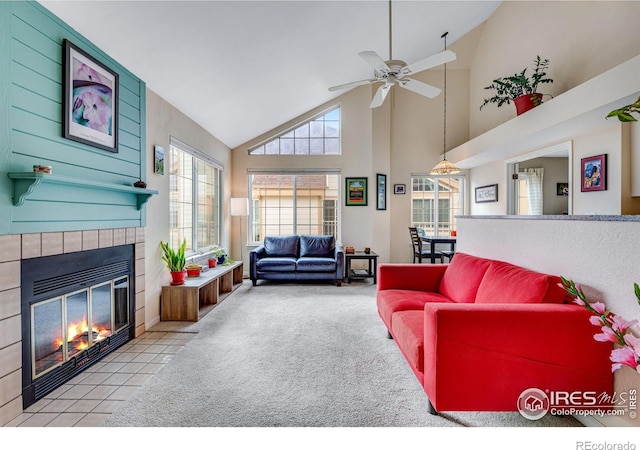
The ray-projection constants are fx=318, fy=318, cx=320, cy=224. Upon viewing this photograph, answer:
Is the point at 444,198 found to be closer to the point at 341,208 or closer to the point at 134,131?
the point at 341,208

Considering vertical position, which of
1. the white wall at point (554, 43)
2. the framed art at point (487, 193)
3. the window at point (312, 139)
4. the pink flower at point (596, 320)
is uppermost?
the white wall at point (554, 43)

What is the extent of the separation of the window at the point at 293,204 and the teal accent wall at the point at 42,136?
3.77 metres

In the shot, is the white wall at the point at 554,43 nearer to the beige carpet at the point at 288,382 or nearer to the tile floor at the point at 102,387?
the beige carpet at the point at 288,382

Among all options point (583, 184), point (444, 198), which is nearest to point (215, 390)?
point (583, 184)

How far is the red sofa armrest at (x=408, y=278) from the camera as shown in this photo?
308cm

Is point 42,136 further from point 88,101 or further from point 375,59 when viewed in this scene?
point 375,59

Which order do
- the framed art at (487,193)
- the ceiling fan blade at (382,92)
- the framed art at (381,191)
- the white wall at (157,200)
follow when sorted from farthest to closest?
the framed art at (381,191)
the framed art at (487,193)
the white wall at (157,200)
the ceiling fan blade at (382,92)

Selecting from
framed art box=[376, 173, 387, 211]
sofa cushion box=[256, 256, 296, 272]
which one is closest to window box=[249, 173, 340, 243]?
framed art box=[376, 173, 387, 211]

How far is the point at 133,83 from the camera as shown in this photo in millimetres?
2951

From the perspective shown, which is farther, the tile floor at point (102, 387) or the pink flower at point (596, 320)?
the tile floor at point (102, 387)

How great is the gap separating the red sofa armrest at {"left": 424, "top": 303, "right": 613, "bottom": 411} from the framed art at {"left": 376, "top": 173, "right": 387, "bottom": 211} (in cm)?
481

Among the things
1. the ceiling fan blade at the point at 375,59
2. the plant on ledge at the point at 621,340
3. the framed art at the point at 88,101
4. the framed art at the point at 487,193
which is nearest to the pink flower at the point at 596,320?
the plant on ledge at the point at 621,340

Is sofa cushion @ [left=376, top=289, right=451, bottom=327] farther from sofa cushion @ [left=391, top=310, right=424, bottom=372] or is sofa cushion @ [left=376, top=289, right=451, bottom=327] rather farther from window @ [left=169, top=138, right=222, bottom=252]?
window @ [left=169, top=138, right=222, bottom=252]

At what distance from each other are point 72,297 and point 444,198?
6368 millimetres
